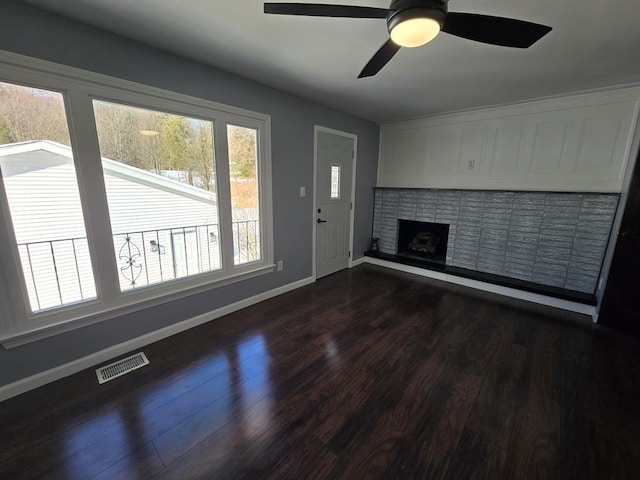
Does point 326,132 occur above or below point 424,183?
above

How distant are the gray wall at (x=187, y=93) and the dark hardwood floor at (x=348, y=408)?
242mm

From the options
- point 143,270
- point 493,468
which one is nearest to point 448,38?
point 493,468

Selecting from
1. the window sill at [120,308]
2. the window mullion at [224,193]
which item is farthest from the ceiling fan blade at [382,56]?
the window sill at [120,308]

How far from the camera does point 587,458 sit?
1.39 metres

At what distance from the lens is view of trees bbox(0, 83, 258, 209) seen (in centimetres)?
165

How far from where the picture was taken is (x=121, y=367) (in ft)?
6.57

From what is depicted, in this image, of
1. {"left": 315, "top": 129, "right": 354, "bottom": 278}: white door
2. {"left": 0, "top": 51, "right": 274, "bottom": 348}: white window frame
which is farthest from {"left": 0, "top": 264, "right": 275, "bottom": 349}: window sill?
{"left": 315, "top": 129, "right": 354, "bottom": 278}: white door

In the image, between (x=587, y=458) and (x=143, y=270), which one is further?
(x=143, y=270)

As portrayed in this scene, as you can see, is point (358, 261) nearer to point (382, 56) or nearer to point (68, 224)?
point (382, 56)

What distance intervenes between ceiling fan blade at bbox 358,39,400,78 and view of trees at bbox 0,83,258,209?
1.56 m

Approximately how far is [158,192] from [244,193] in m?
0.83

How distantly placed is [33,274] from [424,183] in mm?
4457

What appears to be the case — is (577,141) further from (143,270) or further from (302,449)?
(143,270)

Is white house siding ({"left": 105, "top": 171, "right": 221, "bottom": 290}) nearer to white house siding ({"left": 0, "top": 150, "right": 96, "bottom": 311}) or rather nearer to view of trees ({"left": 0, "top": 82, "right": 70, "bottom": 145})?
white house siding ({"left": 0, "top": 150, "right": 96, "bottom": 311})
